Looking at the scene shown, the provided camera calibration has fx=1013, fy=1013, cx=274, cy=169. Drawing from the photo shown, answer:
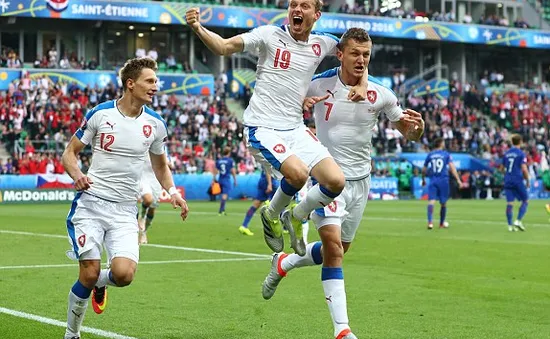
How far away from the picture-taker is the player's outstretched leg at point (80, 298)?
8617 mm

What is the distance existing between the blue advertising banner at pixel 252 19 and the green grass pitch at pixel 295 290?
103 feet

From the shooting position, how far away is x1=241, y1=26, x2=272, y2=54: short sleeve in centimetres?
978

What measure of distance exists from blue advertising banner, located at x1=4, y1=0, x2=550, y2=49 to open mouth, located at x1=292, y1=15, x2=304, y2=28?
42944mm

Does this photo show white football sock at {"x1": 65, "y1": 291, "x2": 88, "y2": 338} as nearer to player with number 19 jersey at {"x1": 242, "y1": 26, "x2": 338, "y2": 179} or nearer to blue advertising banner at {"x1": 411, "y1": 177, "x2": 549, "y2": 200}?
player with number 19 jersey at {"x1": 242, "y1": 26, "x2": 338, "y2": 179}

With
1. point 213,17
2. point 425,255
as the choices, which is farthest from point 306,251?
point 213,17

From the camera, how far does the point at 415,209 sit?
3688 cm

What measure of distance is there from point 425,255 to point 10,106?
30804 millimetres

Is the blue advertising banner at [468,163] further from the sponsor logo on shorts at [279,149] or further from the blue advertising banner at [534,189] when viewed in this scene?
the sponsor logo on shorts at [279,149]

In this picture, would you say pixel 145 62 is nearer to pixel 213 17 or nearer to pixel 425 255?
pixel 425 255

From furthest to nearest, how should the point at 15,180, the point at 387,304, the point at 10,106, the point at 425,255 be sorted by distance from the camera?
1. the point at 10,106
2. the point at 15,180
3. the point at 425,255
4. the point at 387,304

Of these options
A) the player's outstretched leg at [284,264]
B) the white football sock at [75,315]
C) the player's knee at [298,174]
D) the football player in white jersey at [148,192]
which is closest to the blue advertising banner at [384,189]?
the football player in white jersey at [148,192]

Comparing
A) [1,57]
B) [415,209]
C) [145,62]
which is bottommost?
[415,209]

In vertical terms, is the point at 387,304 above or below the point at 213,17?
below

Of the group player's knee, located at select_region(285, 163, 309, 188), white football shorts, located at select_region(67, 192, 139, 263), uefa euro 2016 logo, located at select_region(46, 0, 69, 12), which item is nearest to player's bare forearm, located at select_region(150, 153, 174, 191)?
white football shorts, located at select_region(67, 192, 139, 263)
